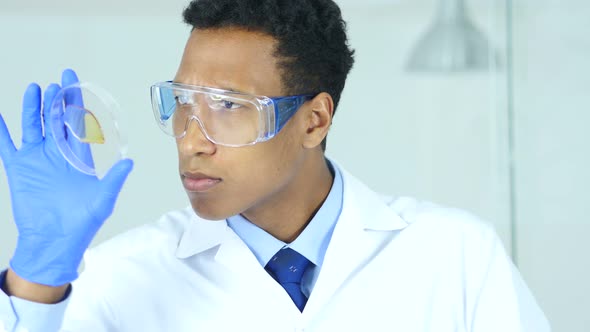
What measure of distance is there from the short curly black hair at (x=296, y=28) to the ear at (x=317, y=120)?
0.08ft

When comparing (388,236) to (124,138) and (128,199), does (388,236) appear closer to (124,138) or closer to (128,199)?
(124,138)

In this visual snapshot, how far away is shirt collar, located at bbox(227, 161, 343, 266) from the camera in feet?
5.75

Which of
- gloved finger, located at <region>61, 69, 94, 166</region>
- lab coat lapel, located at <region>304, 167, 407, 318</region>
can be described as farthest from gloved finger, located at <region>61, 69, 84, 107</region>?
lab coat lapel, located at <region>304, 167, 407, 318</region>

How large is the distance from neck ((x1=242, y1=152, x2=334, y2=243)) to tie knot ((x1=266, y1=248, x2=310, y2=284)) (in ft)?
0.14

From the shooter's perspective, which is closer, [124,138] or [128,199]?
[124,138]

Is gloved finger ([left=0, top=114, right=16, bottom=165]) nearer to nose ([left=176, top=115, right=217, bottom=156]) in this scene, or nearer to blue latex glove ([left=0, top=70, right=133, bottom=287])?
blue latex glove ([left=0, top=70, right=133, bottom=287])

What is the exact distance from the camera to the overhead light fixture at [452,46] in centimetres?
326

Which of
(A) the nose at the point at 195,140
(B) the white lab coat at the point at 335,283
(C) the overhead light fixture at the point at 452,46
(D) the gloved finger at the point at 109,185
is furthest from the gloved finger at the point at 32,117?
(C) the overhead light fixture at the point at 452,46

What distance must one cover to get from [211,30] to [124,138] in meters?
0.32

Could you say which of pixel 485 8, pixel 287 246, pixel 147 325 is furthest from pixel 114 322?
pixel 485 8

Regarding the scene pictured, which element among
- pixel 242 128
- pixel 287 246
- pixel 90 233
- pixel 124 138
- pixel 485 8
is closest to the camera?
pixel 90 233

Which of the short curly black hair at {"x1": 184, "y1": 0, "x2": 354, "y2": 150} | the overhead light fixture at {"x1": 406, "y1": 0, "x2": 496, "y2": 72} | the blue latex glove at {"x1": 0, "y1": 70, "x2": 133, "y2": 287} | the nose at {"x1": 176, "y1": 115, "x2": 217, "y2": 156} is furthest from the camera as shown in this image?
the overhead light fixture at {"x1": 406, "y1": 0, "x2": 496, "y2": 72}

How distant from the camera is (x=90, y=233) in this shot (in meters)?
1.38

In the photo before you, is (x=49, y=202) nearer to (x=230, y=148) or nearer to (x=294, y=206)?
(x=230, y=148)
